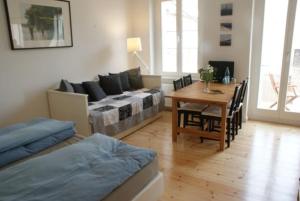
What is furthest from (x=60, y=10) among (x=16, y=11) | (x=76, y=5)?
(x=16, y=11)

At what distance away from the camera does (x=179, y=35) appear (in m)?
4.86

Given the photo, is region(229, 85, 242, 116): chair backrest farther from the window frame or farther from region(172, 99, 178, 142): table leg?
the window frame

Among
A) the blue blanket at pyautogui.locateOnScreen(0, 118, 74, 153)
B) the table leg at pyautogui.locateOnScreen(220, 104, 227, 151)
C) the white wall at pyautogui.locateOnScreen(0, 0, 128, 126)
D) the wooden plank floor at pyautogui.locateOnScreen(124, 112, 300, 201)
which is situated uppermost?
the white wall at pyautogui.locateOnScreen(0, 0, 128, 126)

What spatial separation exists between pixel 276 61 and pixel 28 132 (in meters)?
A: 3.90

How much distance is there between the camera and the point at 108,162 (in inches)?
68.9

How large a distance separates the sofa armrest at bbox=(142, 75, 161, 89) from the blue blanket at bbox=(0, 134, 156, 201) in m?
2.86

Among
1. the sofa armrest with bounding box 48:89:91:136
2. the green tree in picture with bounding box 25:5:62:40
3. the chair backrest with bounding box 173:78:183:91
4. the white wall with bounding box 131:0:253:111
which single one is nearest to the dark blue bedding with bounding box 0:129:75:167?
the sofa armrest with bounding box 48:89:91:136

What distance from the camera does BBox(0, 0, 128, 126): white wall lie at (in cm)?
314

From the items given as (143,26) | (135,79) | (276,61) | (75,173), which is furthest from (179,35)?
(75,173)

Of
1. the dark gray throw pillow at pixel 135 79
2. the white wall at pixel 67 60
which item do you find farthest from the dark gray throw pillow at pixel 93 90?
the dark gray throw pillow at pixel 135 79

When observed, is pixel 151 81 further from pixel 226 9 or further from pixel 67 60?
pixel 226 9

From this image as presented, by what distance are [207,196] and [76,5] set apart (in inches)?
137

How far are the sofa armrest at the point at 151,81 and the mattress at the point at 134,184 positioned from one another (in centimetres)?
285

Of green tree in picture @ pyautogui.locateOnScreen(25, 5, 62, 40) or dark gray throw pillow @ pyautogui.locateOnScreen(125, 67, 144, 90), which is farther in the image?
dark gray throw pillow @ pyautogui.locateOnScreen(125, 67, 144, 90)
